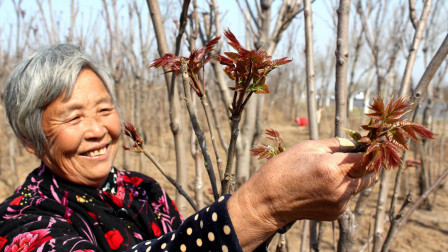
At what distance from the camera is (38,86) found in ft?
3.85

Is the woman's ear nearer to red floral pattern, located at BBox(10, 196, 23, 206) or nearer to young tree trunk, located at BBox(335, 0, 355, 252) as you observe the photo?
red floral pattern, located at BBox(10, 196, 23, 206)

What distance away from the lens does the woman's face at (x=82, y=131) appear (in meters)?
1.22

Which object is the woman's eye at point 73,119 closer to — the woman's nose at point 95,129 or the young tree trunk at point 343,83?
the woman's nose at point 95,129

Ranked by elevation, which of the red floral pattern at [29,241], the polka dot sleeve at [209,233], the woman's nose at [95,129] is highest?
the woman's nose at [95,129]

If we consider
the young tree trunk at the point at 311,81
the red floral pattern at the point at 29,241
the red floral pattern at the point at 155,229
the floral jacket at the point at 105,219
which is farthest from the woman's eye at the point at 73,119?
the young tree trunk at the point at 311,81

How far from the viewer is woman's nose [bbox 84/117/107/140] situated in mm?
1275

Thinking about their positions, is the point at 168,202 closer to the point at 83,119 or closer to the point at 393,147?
the point at 83,119

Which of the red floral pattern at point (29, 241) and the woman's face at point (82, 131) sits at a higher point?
the woman's face at point (82, 131)

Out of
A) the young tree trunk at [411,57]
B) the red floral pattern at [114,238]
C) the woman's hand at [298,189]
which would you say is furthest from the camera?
the young tree trunk at [411,57]

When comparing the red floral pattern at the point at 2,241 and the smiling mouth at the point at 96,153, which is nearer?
the red floral pattern at the point at 2,241

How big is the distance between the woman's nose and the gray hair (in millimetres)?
A: 129

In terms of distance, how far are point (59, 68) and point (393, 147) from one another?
3.60ft

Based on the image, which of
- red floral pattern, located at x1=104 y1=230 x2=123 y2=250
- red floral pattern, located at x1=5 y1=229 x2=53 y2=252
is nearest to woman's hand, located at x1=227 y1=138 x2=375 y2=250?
red floral pattern, located at x1=5 y1=229 x2=53 y2=252

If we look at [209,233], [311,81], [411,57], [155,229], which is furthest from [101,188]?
[411,57]
